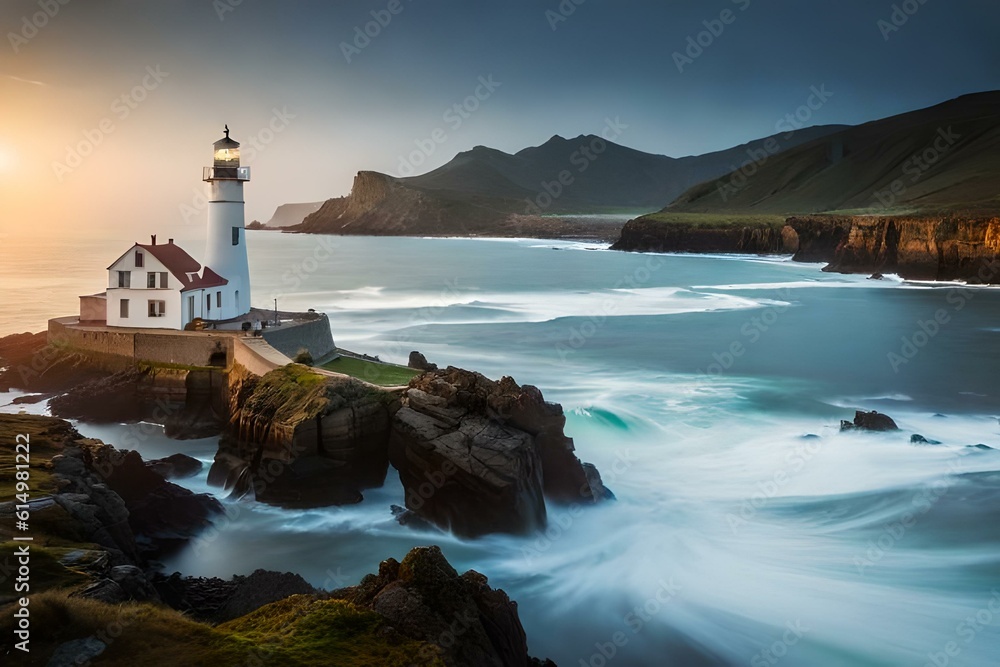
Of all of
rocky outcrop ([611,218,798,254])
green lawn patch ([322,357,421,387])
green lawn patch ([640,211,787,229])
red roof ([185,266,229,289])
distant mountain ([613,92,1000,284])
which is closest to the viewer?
green lawn patch ([322,357,421,387])

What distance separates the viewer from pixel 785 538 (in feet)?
50.1

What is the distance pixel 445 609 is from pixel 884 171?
15294 cm

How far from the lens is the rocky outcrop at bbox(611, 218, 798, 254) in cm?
10888

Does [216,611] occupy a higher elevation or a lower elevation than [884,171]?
lower

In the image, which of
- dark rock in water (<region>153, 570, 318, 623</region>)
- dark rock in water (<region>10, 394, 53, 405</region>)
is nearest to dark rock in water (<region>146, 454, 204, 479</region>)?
dark rock in water (<region>153, 570, 318, 623</region>)

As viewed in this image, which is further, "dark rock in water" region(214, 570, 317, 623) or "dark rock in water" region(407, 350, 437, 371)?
"dark rock in water" region(407, 350, 437, 371)

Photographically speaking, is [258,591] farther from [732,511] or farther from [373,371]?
[373,371]

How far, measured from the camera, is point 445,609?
8.41 m

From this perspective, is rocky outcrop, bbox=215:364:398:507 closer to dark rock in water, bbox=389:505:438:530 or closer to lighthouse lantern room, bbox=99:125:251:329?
A: dark rock in water, bbox=389:505:438:530

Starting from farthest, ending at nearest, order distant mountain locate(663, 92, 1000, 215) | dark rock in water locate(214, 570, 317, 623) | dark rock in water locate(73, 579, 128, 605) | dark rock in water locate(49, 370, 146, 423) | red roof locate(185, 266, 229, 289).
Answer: distant mountain locate(663, 92, 1000, 215), red roof locate(185, 266, 229, 289), dark rock in water locate(49, 370, 146, 423), dark rock in water locate(214, 570, 317, 623), dark rock in water locate(73, 579, 128, 605)

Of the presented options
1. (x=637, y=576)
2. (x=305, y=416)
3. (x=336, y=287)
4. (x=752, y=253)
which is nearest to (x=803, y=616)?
(x=637, y=576)

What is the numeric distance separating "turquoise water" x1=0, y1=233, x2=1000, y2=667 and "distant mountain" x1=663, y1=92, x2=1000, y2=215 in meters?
73.1

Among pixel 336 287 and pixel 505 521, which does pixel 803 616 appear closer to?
pixel 505 521

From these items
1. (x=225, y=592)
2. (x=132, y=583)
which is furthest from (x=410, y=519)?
(x=132, y=583)
